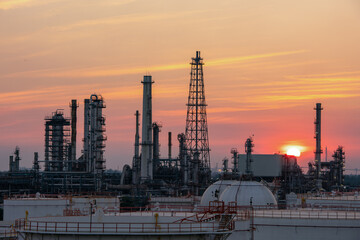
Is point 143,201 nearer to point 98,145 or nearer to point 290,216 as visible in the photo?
point 98,145

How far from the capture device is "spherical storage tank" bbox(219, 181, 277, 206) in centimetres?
5341

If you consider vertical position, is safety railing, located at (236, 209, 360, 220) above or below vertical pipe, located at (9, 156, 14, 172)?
below

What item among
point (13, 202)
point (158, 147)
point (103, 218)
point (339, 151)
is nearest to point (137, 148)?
point (158, 147)

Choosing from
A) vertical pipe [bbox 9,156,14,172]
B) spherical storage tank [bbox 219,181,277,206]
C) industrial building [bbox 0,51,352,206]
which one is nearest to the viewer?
spherical storage tank [bbox 219,181,277,206]

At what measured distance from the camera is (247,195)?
176 feet

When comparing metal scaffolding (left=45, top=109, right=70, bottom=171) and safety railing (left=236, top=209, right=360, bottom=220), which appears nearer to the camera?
safety railing (left=236, top=209, right=360, bottom=220)

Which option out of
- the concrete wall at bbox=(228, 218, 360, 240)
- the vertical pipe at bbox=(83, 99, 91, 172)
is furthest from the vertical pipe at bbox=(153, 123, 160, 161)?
the concrete wall at bbox=(228, 218, 360, 240)

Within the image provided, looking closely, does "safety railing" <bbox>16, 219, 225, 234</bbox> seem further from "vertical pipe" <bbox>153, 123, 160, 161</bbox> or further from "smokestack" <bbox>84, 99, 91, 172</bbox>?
"vertical pipe" <bbox>153, 123, 160, 161</bbox>

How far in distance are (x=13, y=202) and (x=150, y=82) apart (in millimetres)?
37608

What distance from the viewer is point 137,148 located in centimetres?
9806

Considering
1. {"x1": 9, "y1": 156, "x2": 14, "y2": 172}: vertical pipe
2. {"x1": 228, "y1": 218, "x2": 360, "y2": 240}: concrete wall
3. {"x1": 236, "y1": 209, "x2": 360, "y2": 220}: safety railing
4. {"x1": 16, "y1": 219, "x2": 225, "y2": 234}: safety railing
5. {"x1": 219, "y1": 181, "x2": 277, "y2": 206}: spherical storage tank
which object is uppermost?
{"x1": 9, "y1": 156, "x2": 14, "y2": 172}: vertical pipe

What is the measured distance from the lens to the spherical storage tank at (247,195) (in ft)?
175

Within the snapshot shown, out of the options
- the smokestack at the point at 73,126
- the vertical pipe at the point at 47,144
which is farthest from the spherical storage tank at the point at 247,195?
the vertical pipe at the point at 47,144

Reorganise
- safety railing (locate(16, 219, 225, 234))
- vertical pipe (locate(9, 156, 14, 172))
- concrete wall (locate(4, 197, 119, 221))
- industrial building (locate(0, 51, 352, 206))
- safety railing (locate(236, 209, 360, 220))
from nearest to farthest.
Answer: safety railing (locate(16, 219, 225, 234)), safety railing (locate(236, 209, 360, 220)), concrete wall (locate(4, 197, 119, 221)), industrial building (locate(0, 51, 352, 206)), vertical pipe (locate(9, 156, 14, 172))
